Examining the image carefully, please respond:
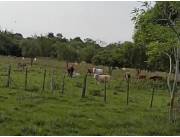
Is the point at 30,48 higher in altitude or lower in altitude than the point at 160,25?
higher

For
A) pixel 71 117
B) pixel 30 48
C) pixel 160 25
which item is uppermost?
pixel 30 48

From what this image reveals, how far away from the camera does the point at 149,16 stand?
16.8m

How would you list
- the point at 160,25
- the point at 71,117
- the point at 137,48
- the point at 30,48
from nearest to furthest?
1. the point at 71,117
2. the point at 160,25
3. the point at 137,48
4. the point at 30,48

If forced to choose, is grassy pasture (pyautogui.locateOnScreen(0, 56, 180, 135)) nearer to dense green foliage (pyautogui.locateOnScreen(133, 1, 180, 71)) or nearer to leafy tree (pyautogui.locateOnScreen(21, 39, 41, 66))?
dense green foliage (pyautogui.locateOnScreen(133, 1, 180, 71))

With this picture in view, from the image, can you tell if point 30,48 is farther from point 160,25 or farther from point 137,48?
point 160,25

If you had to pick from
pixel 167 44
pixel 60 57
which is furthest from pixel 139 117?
pixel 60 57

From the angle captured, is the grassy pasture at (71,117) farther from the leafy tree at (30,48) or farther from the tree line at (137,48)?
the leafy tree at (30,48)

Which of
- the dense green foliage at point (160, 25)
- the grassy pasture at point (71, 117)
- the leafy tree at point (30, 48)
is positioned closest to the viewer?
the grassy pasture at point (71, 117)

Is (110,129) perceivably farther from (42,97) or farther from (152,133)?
(42,97)

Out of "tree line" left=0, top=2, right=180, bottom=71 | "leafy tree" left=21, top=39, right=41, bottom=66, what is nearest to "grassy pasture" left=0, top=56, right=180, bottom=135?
"tree line" left=0, top=2, right=180, bottom=71

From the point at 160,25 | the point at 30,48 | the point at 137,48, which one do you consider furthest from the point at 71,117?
the point at 30,48

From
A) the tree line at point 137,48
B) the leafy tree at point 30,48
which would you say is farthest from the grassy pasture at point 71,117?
the leafy tree at point 30,48

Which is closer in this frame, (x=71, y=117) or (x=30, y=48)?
(x=71, y=117)

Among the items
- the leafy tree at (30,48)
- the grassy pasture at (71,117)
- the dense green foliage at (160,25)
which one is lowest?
the grassy pasture at (71,117)
